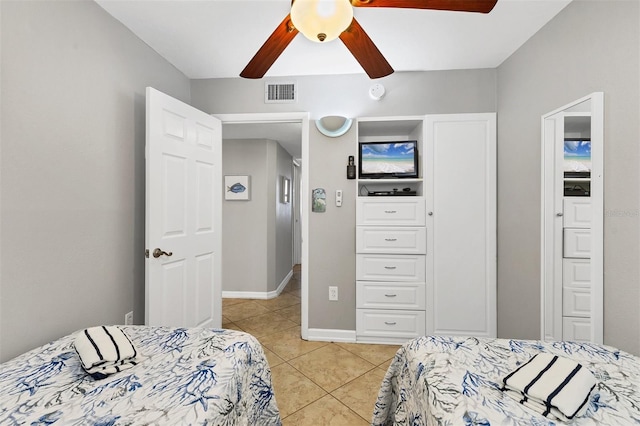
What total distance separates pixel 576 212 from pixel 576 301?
1.70 feet

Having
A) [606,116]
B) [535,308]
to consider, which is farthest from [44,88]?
[535,308]

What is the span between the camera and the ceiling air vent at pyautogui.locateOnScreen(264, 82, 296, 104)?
2.61 m

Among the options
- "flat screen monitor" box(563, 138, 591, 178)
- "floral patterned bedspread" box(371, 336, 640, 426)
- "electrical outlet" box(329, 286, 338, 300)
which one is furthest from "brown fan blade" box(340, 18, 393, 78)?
"electrical outlet" box(329, 286, 338, 300)

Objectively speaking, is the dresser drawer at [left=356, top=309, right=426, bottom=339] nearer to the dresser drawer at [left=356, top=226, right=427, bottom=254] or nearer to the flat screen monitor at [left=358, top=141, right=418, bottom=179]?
the dresser drawer at [left=356, top=226, right=427, bottom=254]

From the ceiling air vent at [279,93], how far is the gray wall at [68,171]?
969mm

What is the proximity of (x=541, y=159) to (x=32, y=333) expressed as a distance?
3059mm

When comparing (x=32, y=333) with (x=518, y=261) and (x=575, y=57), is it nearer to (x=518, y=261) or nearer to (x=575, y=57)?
(x=518, y=261)

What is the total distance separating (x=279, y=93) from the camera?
2.62m

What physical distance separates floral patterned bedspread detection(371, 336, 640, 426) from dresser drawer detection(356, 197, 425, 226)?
128 cm

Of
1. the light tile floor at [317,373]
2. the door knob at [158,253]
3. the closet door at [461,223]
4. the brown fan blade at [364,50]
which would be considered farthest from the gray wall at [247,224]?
the brown fan blade at [364,50]

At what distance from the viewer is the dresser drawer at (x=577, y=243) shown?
155 cm

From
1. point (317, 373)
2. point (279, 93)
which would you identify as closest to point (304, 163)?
point (279, 93)

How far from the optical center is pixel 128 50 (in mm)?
1945

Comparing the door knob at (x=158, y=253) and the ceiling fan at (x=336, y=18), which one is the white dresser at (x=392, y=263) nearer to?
the ceiling fan at (x=336, y=18)
